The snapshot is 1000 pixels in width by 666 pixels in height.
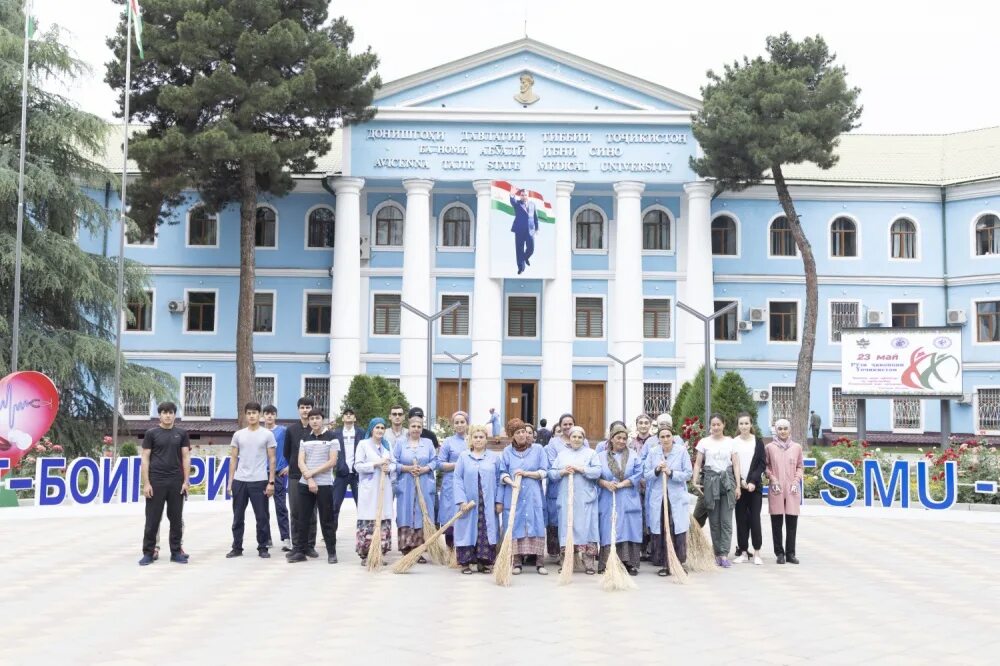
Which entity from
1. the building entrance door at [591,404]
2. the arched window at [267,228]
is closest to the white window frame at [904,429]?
the building entrance door at [591,404]

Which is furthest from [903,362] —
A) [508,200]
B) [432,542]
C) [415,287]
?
[432,542]

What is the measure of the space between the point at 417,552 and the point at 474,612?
7.73ft

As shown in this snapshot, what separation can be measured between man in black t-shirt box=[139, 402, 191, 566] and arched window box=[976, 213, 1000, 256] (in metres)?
31.6

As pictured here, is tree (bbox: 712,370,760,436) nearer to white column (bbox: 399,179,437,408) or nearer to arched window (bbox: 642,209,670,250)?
white column (bbox: 399,179,437,408)

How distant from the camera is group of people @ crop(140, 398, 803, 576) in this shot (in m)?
11.0

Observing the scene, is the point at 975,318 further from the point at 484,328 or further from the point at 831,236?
the point at 484,328

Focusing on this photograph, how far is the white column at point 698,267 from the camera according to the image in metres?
34.3

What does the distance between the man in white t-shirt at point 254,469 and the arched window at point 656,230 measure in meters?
26.0

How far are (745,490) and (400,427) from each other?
3.93 metres

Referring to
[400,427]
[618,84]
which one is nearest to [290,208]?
[618,84]

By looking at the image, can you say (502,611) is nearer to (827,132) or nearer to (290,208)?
(827,132)

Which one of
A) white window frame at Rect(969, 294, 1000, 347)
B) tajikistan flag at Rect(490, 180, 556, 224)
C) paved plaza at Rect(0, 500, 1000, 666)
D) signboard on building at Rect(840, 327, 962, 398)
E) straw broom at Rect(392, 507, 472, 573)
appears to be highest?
tajikistan flag at Rect(490, 180, 556, 224)

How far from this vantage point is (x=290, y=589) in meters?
9.68

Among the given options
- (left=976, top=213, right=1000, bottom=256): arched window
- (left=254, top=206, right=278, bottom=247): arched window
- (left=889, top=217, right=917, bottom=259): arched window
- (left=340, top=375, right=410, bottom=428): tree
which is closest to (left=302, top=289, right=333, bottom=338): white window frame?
(left=254, top=206, right=278, bottom=247): arched window
